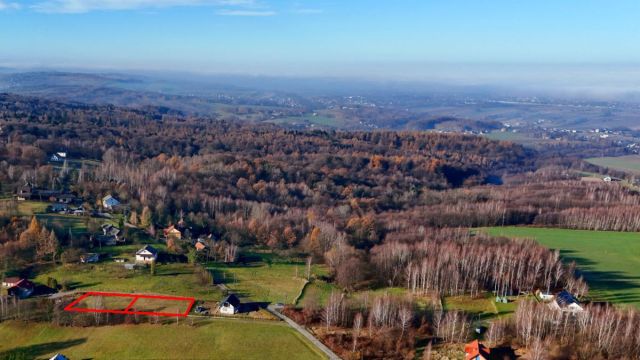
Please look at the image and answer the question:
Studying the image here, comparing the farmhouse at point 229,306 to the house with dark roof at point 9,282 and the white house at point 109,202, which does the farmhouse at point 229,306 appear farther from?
the white house at point 109,202

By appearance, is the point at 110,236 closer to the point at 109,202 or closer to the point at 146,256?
the point at 146,256

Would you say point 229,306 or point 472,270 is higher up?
point 472,270

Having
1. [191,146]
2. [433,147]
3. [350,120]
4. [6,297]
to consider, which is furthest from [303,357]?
[350,120]

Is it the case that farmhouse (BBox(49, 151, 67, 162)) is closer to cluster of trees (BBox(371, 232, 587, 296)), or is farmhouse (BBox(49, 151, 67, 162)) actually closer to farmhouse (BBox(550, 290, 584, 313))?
cluster of trees (BBox(371, 232, 587, 296))

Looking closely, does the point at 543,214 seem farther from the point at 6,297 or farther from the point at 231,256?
the point at 6,297

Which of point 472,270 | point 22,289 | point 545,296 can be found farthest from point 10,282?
Result: point 545,296

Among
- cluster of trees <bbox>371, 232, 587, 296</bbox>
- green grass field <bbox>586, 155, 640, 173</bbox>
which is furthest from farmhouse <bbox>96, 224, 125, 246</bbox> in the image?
green grass field <bbox>586, 155, 640, 173</bbox>
